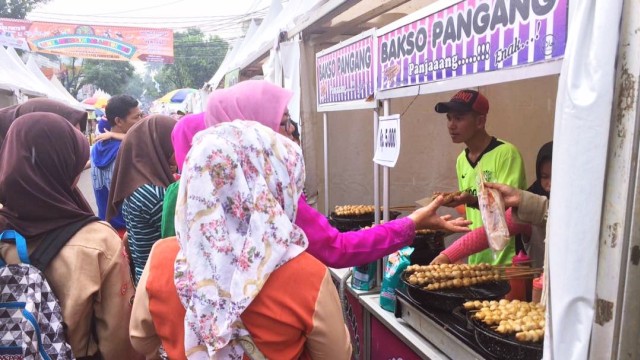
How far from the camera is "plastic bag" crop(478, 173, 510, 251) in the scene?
1.90m

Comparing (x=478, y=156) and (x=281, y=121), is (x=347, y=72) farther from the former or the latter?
(x=281, y=121)

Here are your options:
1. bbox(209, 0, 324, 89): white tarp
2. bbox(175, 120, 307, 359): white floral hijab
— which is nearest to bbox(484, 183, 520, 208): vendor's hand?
bbox(175, 120, 307, 359): white floral hijab

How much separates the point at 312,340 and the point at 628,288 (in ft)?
2.81

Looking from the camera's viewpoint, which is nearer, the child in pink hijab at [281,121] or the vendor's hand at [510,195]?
the child in pink hijab at [281,121]

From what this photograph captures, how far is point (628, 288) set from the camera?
1130 millimetres

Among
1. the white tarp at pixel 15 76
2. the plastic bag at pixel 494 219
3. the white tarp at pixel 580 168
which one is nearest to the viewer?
the white tarp at pixel 580 168

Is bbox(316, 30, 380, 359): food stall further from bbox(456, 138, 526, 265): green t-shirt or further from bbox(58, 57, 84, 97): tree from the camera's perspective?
bbox(58, 57, 84, 97): tree

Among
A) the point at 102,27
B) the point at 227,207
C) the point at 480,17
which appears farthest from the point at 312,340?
the point at 102,27

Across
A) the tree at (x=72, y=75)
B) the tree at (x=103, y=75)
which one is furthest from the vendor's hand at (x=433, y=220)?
the tree at (x=103, y=75)

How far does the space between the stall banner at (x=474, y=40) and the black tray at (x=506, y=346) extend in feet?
3.05

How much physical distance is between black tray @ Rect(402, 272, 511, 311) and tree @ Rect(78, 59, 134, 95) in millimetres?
48755

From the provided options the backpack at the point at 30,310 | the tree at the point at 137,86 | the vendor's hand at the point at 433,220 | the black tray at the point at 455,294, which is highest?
the tree at the point at 137,86

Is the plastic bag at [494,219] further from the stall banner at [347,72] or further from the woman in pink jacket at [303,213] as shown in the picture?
the stall banner at [347,72]

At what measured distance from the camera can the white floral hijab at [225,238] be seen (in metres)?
1.24
